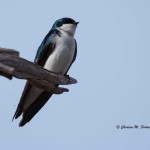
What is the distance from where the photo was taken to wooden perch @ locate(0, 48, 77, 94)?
3.13m

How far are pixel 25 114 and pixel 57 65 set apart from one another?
0.81 m

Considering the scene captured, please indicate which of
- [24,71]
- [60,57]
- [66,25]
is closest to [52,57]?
[60,57]

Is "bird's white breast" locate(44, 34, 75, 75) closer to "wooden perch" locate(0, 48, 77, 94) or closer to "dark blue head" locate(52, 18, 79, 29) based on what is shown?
"dark blue head" locate(52, 18, 79, 29)

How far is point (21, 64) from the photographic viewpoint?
3617mm

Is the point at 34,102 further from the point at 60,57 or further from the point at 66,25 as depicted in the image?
the point at 66,25

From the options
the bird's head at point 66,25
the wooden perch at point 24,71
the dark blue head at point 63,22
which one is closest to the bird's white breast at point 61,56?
the bird's head at point 66,25

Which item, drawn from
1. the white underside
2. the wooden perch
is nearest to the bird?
the white underside

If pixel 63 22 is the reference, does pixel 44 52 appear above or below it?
below

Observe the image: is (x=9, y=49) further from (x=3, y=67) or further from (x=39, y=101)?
(x=39, y=101)

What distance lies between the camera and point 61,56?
605 cm

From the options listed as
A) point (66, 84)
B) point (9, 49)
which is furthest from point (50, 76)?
point (66, 84)

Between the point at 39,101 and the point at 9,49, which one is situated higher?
the point at 9,49

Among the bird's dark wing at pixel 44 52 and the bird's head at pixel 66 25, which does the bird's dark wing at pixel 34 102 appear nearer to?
the bird's dark wing at pixel 44 52

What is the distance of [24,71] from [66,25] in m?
2.85
